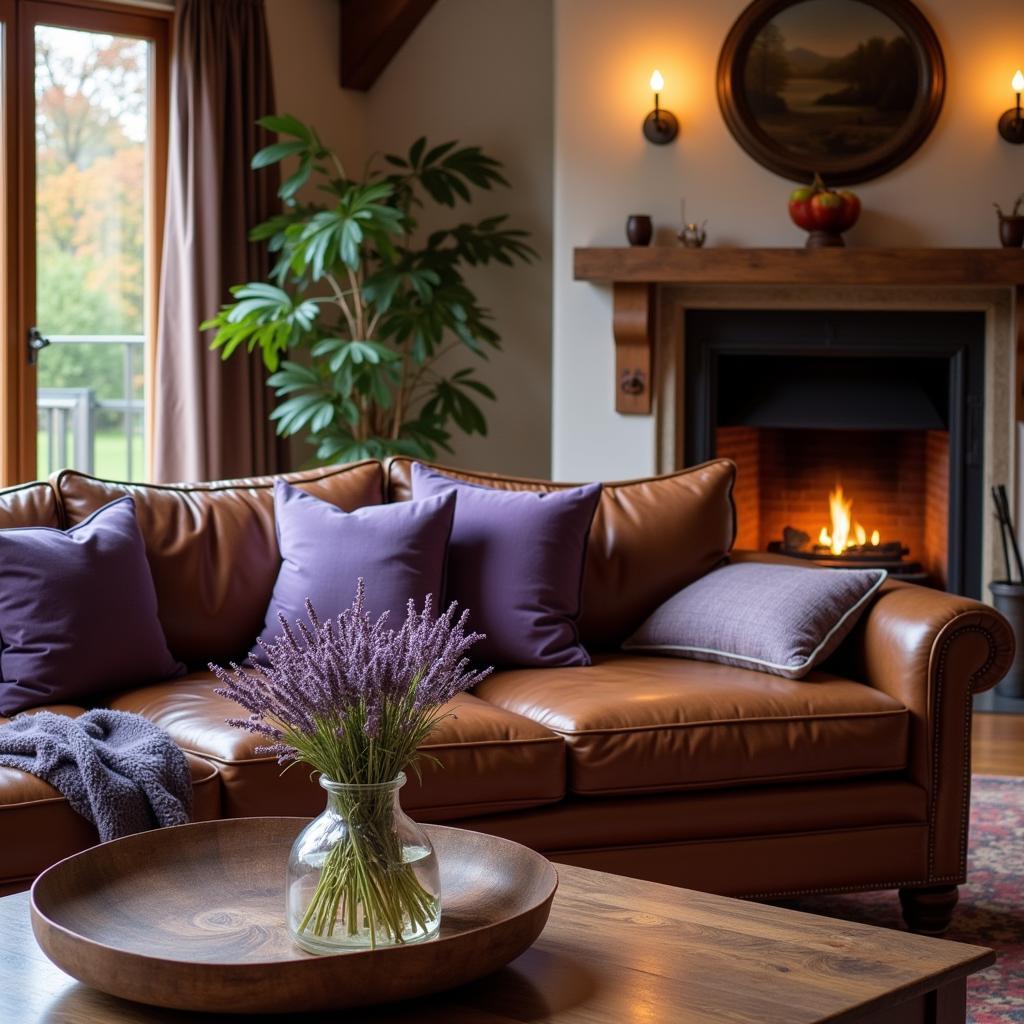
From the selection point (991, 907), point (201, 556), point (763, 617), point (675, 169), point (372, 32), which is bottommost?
point (991, 907)

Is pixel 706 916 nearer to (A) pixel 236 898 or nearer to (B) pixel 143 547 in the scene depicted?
(A) pixel 236 898

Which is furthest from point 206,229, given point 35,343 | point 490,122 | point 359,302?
point 490,122

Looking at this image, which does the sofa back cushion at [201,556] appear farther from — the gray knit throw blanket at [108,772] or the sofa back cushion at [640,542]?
the gray knit throw blanket at [108,772]

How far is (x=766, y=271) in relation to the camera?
5.00 metres

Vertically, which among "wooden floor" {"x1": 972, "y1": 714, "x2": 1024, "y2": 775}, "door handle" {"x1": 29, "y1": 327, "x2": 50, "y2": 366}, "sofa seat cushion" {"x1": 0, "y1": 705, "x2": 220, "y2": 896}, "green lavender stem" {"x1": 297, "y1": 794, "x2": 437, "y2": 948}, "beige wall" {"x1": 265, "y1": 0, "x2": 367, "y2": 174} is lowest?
"wooden floor" {"x1": 972, "y1": 714, "x2": 1024, "y2": 775}

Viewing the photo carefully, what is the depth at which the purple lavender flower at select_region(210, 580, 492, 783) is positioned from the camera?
5.14 feet

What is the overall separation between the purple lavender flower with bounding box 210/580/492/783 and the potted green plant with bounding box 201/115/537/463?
3.32 meters

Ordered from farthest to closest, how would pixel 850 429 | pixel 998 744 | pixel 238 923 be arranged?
pixel 850 429
pixel 998 744
pixel 238 923

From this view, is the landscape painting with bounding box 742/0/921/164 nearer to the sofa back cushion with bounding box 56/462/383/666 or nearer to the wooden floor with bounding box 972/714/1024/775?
the wooden floor with bounding box 972/714/1024/775

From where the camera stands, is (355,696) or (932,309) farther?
(932,309)

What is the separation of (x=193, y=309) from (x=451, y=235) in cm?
103

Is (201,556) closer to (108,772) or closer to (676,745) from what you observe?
(108,772)

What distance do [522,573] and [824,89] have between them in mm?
2689

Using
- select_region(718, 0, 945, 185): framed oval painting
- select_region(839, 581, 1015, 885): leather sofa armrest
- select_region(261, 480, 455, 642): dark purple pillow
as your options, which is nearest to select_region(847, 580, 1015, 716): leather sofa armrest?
select_region(839, 581, 1015, 885): leather sofa armrest
